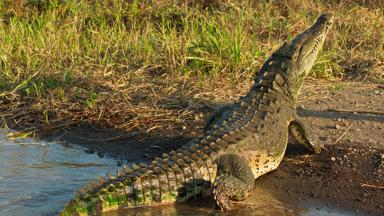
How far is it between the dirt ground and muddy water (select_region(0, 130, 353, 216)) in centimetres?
15

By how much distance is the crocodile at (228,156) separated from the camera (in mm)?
4809

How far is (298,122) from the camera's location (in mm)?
5996

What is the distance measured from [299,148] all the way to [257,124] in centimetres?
81

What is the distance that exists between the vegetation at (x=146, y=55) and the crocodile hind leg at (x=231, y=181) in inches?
64.0

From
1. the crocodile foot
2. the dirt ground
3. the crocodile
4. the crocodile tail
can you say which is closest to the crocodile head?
the crocodile

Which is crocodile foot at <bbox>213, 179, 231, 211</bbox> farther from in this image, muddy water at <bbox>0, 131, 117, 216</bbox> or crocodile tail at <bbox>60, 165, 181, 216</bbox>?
muddy water at <bbox>0, 131, 117, 216</bbox>

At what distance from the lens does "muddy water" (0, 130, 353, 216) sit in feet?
16.3

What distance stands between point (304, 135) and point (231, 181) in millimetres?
1243

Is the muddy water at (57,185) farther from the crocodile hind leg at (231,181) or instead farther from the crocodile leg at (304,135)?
the crocodile leg at (304,135)

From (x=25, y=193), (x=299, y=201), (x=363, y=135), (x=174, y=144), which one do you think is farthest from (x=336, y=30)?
(x=25, y=193)

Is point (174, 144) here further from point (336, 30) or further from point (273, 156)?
point (336, 30)

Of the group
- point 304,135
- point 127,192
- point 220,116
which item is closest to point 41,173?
point 127,192

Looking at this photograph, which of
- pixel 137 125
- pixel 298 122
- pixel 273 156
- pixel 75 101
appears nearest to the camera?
pixel 273 156

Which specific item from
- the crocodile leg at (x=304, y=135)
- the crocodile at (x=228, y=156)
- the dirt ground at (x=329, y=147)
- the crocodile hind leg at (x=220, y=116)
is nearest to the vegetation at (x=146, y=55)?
the dirt ground at (x=329, y=147)
